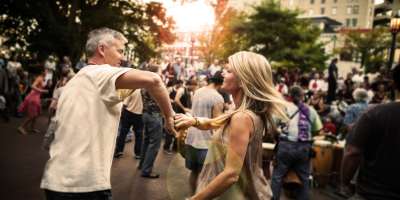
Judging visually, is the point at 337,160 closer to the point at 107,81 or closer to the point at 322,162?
the point at 322,162

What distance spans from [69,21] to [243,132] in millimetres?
22713

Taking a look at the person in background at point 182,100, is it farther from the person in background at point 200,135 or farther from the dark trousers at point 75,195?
the dark trousers at point 75,195

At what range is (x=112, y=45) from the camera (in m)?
2.97

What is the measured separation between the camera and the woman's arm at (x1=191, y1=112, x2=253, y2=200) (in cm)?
253

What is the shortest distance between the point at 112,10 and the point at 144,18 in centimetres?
240

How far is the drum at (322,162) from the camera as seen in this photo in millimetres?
8453

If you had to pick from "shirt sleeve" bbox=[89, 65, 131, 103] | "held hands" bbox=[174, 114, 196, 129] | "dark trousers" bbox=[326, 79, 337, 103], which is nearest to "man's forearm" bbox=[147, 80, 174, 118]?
"held hands" bbox=[174, 114, 196, 129]

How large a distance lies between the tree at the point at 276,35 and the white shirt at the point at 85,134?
4010cm

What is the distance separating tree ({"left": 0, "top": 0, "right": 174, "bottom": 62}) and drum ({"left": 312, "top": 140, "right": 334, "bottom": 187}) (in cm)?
1765

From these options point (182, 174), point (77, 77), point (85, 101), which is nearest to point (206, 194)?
point (85, 101)

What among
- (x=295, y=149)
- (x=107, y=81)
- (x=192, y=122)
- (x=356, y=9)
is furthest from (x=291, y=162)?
(x=356, y=9)

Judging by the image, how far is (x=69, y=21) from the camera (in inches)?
918

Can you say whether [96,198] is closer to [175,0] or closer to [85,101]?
[85,101]

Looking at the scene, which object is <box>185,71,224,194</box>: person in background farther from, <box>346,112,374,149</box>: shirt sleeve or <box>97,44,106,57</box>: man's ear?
<box>346,112,374,149</box>: shirt sleeve
